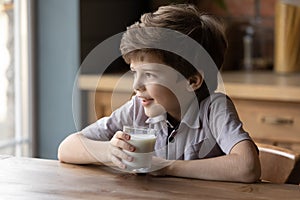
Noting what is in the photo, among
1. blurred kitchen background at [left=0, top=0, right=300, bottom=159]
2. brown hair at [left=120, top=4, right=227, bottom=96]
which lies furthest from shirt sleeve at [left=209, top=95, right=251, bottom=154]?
blurred kitchen background at [left=0, top=0, right=300, bottom=159]

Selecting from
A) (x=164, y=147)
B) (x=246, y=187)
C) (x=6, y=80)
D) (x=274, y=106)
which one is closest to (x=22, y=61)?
(x=6, y=80)

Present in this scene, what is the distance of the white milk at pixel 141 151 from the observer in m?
1.54

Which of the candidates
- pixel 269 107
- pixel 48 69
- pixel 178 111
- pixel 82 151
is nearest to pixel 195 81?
pixel 178 111

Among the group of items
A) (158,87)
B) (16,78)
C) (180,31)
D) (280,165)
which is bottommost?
(280,165)

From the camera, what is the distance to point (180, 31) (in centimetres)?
160

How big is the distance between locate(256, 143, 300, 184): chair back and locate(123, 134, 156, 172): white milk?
0.41 meters

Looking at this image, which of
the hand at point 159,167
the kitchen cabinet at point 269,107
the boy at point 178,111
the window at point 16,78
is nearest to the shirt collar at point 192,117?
the boy at point 178,111

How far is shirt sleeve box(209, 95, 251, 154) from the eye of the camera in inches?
63.5

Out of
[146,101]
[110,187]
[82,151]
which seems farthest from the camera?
[82,151]

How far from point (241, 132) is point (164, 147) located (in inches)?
7.6

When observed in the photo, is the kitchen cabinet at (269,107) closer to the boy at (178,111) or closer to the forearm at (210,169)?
the boy at (178,111)

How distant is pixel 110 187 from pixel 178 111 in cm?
29

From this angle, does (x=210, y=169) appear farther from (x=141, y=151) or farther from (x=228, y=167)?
(x=141, y=151)

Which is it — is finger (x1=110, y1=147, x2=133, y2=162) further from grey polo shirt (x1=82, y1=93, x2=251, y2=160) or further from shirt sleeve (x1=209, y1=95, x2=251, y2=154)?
shirt sleeve (x1=209, y1=95, x2=251, y2=154)
